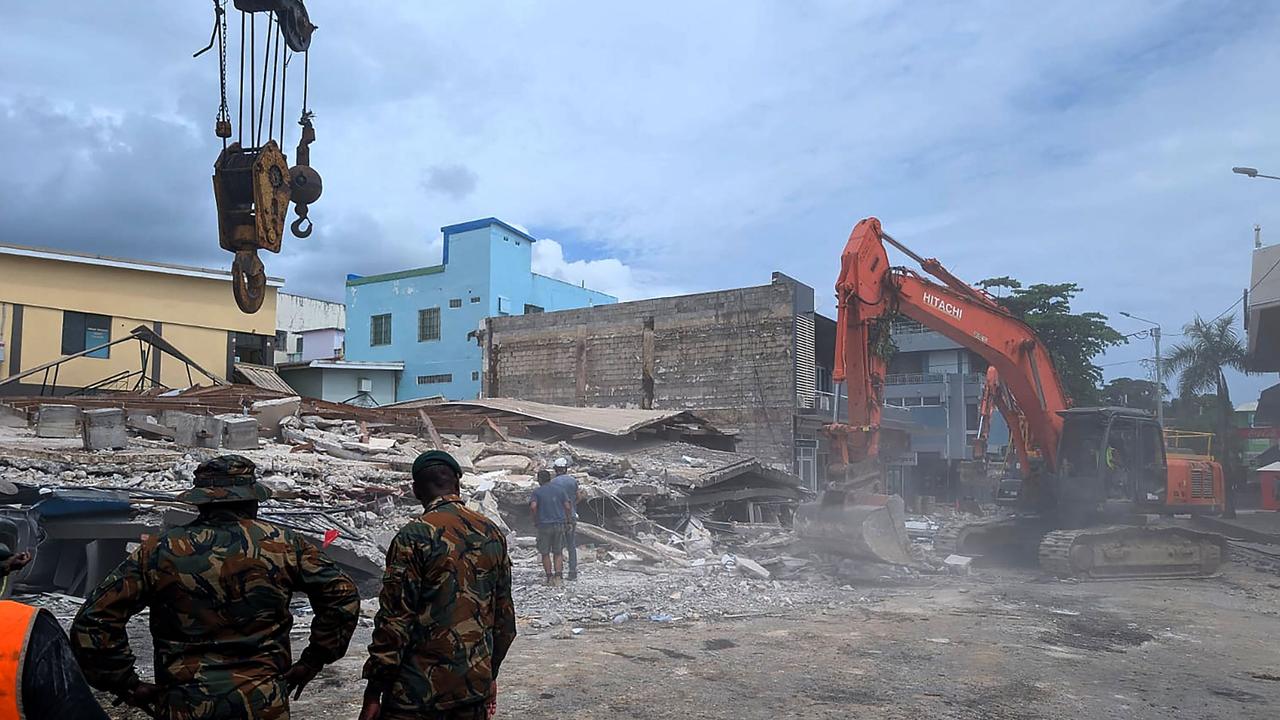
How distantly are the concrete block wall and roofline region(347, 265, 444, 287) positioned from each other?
686 centimetres

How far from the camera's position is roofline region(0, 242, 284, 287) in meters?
20.2

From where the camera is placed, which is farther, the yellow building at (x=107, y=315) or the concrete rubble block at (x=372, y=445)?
the yellow building at (x=107, y=315)

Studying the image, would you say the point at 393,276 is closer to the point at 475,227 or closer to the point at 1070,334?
the point at 475,227

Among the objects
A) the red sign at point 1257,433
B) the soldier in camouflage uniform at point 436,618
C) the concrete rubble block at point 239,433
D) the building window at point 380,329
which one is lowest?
the soldier in camouflage uniform at point 436,618

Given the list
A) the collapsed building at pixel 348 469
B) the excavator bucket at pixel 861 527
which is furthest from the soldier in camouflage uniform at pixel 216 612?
the excavator bucket at pixel 861 527

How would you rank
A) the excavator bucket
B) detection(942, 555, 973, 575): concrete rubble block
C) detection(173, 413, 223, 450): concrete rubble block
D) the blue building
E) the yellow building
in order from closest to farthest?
the excavator bucket → detection(173, 413, 223, 450): concrete rubble block → detection(942, 555, 973, 575): concrete rubble block → the yellow building → the blue building

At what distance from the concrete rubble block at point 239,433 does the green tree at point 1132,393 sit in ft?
119

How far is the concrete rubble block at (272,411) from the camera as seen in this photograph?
15.0 metres

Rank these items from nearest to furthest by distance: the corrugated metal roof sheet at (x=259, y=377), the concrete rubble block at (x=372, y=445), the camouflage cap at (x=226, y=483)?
the camouflage cap at (x=226, y=483) → the concrete rubble block at (x=372, y=445) → the corrugated metal roof sheet at (x=259, y=377)

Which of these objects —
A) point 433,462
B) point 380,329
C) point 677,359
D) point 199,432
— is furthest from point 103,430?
point 380,329

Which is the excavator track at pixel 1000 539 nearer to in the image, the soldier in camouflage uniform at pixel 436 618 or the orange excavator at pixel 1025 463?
the orange excavator at pixel 1025 463

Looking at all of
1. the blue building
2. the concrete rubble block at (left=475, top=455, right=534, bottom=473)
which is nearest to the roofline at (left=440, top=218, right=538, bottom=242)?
the blue building

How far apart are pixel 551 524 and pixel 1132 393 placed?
42.7 meters

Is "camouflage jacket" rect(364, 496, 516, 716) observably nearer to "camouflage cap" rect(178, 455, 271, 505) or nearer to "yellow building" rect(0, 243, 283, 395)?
"camouflage cap" rect(178, 455, 271, 505)
